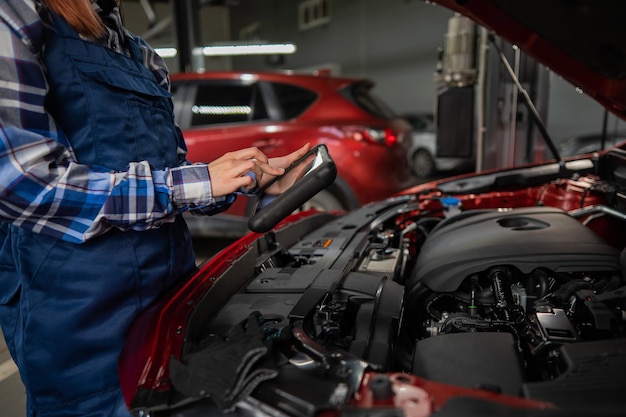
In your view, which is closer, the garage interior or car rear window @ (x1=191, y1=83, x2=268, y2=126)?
the garage interior

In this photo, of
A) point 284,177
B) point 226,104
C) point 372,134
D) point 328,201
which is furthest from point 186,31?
point 284,177

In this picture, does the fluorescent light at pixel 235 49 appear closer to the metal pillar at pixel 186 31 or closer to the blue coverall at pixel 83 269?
the metal pillar at pixel 186 31

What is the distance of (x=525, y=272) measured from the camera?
54.5 inches

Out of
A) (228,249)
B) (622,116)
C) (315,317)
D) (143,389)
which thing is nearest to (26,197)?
(143,389)

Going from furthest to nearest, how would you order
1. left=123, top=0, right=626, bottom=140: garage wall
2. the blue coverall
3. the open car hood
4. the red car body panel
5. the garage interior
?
left=123, top=0, right=626, bottom=140: garage wall
the red car body panel
the garage interior
the open car hood
the blue coverall

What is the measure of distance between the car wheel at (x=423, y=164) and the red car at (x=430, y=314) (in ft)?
18.7

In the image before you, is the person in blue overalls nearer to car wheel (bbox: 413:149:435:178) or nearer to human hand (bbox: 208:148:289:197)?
human hand (bbox: 208:148:289:197)

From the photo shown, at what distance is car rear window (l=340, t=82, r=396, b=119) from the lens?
4.04 metres

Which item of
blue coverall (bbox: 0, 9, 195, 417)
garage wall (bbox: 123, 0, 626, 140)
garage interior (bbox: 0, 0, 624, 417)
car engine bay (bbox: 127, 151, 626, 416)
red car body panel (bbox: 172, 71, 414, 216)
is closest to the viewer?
car engine bay (bbox: 127, 151, 626, 416)

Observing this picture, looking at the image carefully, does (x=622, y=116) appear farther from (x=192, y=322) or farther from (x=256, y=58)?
(x=256, y=58)

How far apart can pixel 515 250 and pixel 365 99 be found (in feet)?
9.66

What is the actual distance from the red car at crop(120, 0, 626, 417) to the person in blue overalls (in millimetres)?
111

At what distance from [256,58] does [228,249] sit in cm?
1336

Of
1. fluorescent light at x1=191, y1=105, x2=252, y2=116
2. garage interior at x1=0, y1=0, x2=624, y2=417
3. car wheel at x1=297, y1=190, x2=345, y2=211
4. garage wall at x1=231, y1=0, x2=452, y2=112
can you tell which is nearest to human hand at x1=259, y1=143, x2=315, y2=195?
garage interior at x1=0, y1=0, x2=624, y2=417
